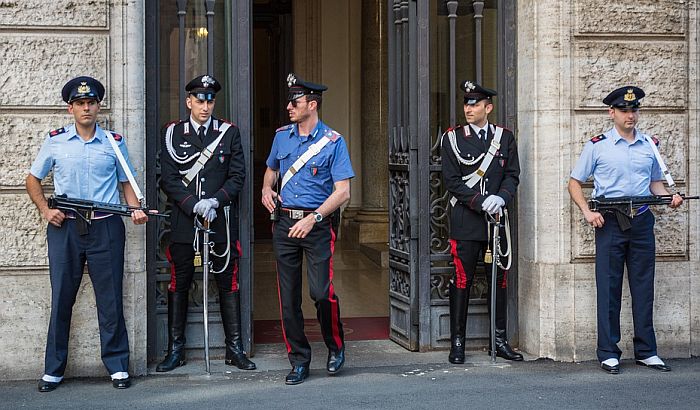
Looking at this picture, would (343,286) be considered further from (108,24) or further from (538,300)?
(108,24)

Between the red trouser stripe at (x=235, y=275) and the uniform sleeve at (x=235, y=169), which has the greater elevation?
the uniform sleeve at (x=235, y=169)

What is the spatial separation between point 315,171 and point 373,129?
8.81 meters

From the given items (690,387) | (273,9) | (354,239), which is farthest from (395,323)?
(273,9)

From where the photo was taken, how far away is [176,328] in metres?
8.21

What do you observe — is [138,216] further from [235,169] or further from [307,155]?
[307,155]

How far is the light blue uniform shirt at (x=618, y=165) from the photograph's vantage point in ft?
26.4

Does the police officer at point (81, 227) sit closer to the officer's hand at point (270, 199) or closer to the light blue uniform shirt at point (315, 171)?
the officer's hand at point (270, 199)

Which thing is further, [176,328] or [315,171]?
[176,328]

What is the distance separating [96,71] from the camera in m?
7.85

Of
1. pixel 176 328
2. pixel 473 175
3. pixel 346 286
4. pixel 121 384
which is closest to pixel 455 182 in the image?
pixel 473 175

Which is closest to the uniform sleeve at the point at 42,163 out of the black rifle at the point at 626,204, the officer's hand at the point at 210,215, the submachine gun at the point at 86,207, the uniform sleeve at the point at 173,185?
the submachine gun at the point at 86,207

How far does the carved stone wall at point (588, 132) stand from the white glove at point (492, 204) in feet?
1.66

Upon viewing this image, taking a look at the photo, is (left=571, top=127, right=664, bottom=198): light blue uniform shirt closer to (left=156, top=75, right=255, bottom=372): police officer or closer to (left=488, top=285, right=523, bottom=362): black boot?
(left=488, top=285, right=523, bottom=362): black boot

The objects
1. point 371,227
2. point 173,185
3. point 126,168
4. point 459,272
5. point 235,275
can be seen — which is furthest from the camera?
point 371,227
